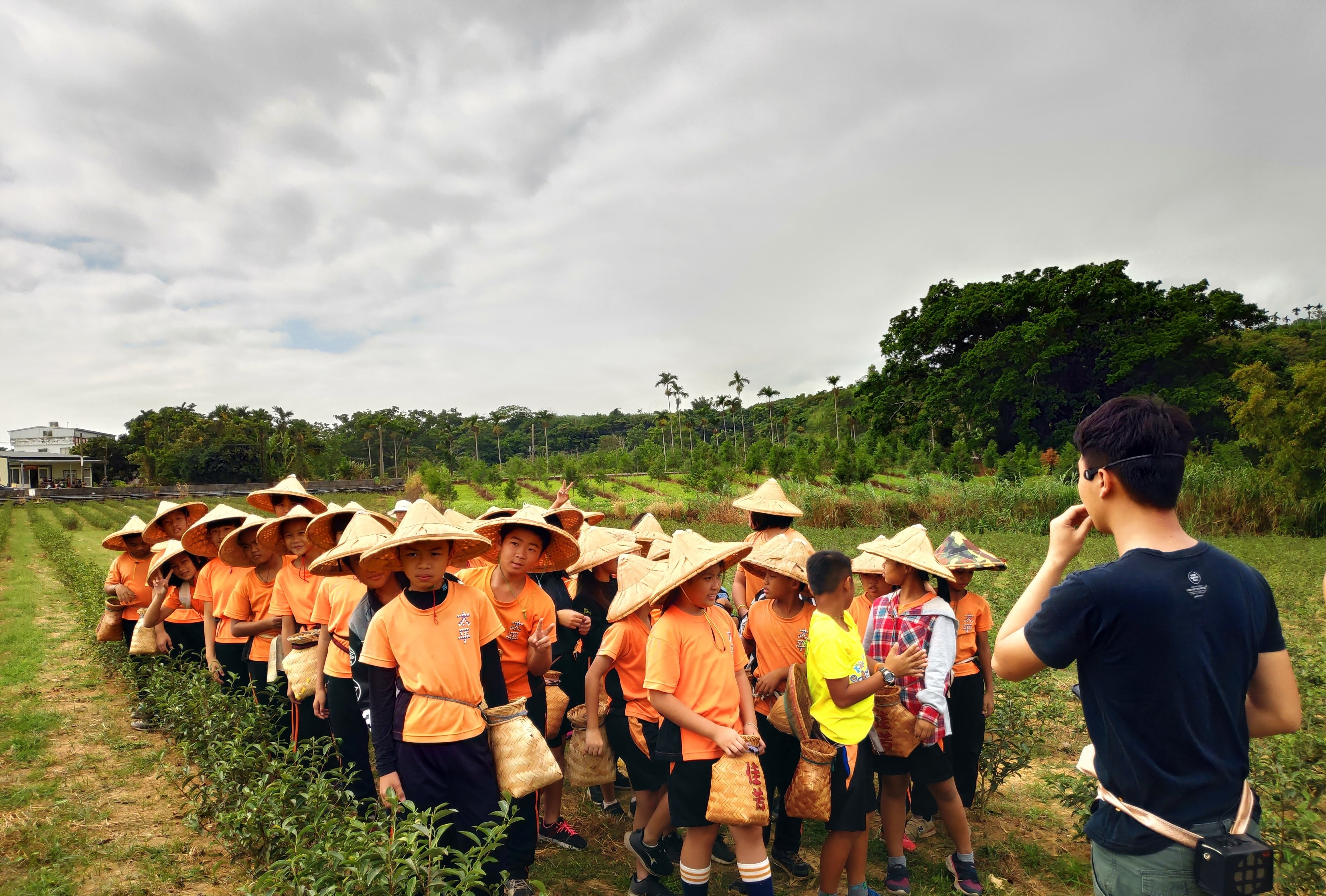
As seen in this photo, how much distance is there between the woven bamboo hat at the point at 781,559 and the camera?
11.8ft

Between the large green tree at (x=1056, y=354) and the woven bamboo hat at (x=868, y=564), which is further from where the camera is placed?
the large green tree at (x=1056, y=354)

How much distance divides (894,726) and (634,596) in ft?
4.44

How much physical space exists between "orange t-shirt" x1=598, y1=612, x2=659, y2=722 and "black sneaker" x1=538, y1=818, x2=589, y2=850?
1060 mm

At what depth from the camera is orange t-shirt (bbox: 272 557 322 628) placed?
4.47 meters

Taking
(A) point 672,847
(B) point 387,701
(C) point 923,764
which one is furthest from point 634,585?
(C) point 923,764

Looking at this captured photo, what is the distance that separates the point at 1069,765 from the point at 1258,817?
4003mm

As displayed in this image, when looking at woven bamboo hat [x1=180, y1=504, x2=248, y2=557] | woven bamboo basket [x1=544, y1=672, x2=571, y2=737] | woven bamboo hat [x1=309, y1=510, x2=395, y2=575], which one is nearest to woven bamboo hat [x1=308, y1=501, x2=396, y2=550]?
woven bamboo hat [x1=309, y1=510, x2=395, y2=575]

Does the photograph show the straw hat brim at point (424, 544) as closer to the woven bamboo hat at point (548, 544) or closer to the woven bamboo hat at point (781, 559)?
the woven bamboo hat at point (548, 544)

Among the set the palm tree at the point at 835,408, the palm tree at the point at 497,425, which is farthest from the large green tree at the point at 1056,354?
the palm tree at the point at 497,425

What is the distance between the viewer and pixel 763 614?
3791mm

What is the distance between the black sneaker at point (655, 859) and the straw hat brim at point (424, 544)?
1.64 m

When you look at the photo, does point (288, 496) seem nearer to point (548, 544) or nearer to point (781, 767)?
point (548, 544)

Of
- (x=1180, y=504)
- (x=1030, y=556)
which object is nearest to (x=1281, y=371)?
(x=1180, y=504)

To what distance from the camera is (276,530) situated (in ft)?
15.2
